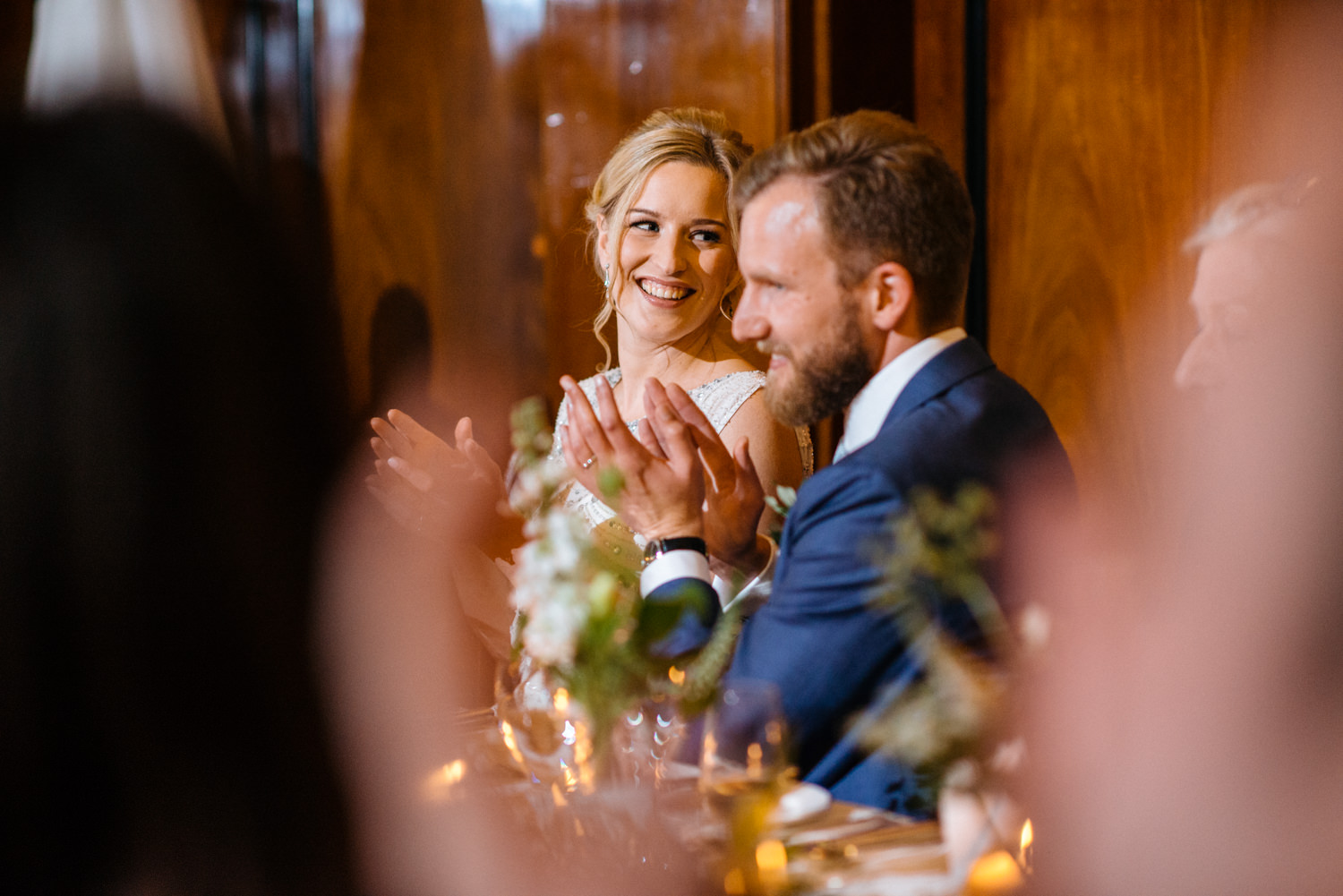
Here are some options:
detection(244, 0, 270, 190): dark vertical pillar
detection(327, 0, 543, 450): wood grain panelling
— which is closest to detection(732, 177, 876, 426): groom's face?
detection(327, 0, 543, 450): wood grain panelling

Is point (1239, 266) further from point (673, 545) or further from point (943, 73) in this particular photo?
point (673, 545)

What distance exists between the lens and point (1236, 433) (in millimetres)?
2297

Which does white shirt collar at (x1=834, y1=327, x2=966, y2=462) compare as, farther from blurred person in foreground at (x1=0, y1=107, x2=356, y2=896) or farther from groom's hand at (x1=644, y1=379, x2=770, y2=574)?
blurred person in foreground at (x1=0, y1=107, x2=356, y2=896)

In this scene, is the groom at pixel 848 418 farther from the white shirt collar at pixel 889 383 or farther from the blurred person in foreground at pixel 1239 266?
the blurred person in foreground at pixel 1239 266

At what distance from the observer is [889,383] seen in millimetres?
1547

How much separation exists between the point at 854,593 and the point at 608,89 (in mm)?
2054

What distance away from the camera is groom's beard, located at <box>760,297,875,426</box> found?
5.10ft

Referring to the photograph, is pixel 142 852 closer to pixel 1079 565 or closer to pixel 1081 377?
pixel 1079 565

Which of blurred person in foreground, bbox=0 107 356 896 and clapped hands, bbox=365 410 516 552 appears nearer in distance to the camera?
blurred person in foreground, bbox=0 107 356 896

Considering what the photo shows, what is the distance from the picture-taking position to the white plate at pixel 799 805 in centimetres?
118

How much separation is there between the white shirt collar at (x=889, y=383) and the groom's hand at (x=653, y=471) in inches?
9.4

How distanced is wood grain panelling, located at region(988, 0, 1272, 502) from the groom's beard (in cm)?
119

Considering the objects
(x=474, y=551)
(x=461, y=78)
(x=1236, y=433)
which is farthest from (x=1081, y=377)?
(x=461, y=78)

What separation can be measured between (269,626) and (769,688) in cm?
55
